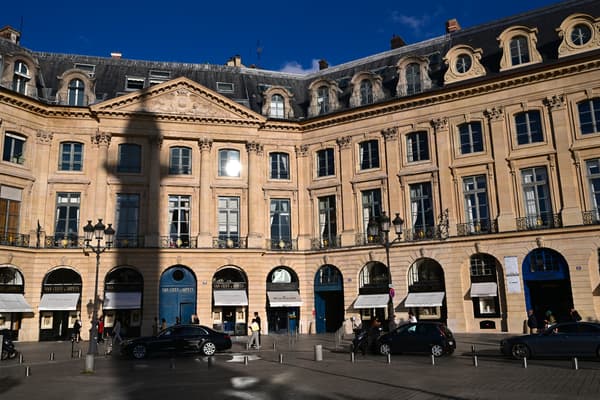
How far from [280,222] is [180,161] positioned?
771cm

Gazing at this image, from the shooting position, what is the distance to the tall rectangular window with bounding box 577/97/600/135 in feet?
97.1

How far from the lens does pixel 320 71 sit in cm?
4312

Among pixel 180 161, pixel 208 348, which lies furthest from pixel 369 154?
pixel 208 348

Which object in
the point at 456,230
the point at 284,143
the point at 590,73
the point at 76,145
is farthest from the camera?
the point at 284,143

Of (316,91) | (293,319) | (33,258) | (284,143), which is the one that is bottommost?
(293,319)

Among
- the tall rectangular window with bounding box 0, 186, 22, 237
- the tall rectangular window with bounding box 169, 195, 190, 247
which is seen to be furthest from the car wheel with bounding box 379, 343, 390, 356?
the tall rectangular window with bounding box 0, 186, 22, 237

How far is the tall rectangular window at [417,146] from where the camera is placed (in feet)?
112

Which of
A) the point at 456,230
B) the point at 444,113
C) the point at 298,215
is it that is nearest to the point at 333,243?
the point at 298,215

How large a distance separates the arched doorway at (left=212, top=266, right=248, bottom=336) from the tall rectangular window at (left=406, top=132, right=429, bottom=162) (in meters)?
13.0

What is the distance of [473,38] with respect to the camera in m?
36.2

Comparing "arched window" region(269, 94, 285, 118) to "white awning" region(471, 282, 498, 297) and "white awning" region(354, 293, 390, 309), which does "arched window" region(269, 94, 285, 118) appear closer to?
"white awning" region(354, 293, 390, 309)

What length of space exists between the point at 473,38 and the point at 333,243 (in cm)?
1618

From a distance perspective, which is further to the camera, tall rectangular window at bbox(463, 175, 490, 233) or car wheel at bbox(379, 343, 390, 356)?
tall rectangular window at bbox(463, 175, 490, 233)

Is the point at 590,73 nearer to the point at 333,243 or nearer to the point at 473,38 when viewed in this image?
the point at 473,38
